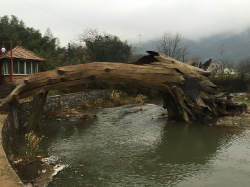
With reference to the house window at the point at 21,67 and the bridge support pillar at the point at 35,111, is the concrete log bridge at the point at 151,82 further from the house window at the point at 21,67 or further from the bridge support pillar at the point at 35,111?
the house window at the point at 21,67

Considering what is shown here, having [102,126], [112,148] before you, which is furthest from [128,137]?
[102,126]

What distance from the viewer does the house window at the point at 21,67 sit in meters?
13.8

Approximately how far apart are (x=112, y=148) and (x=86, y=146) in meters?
0.81

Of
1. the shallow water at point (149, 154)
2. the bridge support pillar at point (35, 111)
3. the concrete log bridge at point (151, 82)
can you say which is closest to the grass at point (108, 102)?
the shallow water at point (149, 154)

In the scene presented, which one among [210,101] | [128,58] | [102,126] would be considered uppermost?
[128,58]

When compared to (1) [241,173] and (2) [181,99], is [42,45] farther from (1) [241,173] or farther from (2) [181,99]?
(1) [241,173]

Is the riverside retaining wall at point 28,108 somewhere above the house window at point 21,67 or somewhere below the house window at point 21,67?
below

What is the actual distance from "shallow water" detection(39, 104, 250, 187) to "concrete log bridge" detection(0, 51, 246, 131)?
0.87m

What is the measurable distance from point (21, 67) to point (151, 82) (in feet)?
36.6

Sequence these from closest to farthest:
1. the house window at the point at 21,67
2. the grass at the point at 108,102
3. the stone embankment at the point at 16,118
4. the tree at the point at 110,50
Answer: the stone embankment at the point at 16,118 < the grass at the point at 108,102 < the house window at the point at 21,67 < the tree at the point at 110,50

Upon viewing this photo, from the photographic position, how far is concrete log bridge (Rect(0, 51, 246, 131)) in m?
7.05

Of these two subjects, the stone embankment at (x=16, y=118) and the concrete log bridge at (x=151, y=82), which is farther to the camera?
the concrete log bridge at (x=151, y=82)

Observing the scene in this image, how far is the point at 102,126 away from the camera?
8.45 meters

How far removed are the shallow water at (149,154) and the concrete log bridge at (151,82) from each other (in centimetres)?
87
